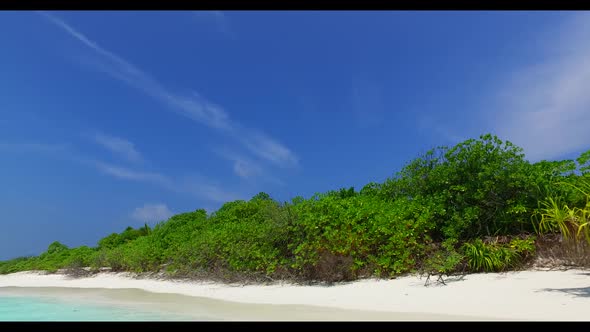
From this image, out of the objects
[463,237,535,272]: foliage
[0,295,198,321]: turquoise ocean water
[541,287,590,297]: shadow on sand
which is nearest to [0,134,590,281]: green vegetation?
[463,237,535,272]: foliage

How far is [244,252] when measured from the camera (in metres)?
10.7

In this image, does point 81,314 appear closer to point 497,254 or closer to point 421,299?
point 421,299

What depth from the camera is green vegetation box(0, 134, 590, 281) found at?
8227 millimetres

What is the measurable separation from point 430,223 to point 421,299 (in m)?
2.55

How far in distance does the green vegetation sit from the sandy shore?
39 cm

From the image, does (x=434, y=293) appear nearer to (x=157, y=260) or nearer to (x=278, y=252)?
(x=278, y=252)

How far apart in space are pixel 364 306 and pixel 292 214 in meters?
4.12

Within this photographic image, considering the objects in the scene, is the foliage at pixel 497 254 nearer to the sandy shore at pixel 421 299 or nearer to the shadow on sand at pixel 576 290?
the sandy shore at pixel 421 299

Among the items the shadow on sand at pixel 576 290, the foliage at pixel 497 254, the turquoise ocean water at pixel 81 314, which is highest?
the foliage at pixel 497 254

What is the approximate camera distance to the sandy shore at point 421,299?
5375 millimetres

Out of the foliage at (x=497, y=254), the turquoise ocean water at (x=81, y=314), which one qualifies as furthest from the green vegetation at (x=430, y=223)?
the turquoise ocean water at (x=81, y=314)

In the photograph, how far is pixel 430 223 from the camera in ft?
29.2

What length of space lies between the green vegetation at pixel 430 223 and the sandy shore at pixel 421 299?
394mm
